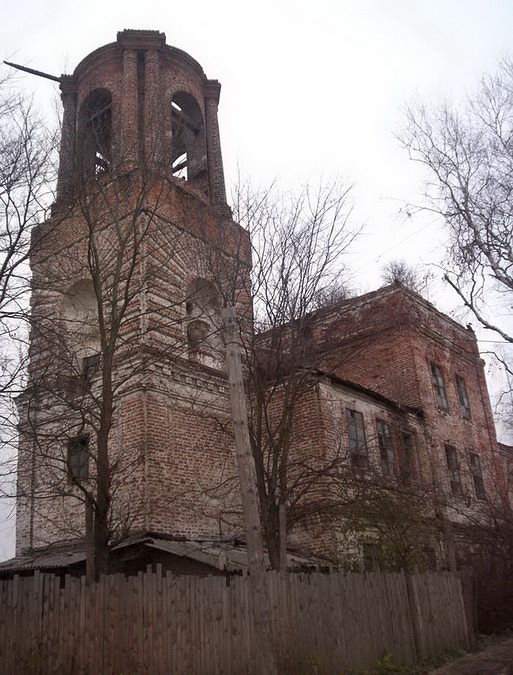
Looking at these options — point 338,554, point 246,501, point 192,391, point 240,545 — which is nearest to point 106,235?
point 192,391

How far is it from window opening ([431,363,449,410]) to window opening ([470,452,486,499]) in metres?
2.35

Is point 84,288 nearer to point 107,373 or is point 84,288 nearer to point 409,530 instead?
point 107,373

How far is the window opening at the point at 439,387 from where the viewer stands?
75.3 ft

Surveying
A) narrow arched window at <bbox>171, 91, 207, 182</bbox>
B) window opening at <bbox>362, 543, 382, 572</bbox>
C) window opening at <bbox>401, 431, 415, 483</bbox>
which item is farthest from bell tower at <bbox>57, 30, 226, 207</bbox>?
window opening at <bbox>362, 543, 382, 572</bbox>

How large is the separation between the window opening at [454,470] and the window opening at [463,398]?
220cm

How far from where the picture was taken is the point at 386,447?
61.9ft

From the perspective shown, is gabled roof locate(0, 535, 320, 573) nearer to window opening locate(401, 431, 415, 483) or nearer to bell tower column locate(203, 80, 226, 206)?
window opening locate(401, 431, 415, 483)

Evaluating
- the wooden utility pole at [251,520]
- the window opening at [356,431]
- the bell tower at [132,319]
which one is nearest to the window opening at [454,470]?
the window opening at [356,431]

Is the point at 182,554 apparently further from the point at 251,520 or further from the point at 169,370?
the point at 251,520

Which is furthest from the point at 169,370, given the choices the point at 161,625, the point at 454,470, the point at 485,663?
the point at 454,470

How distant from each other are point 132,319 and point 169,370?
5.11 feet

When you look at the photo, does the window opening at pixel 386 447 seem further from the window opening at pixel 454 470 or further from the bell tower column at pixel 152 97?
the bell tower column at pixel 152 97

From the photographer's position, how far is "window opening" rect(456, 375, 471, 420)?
24.4m

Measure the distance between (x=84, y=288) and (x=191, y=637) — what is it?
11562mm
